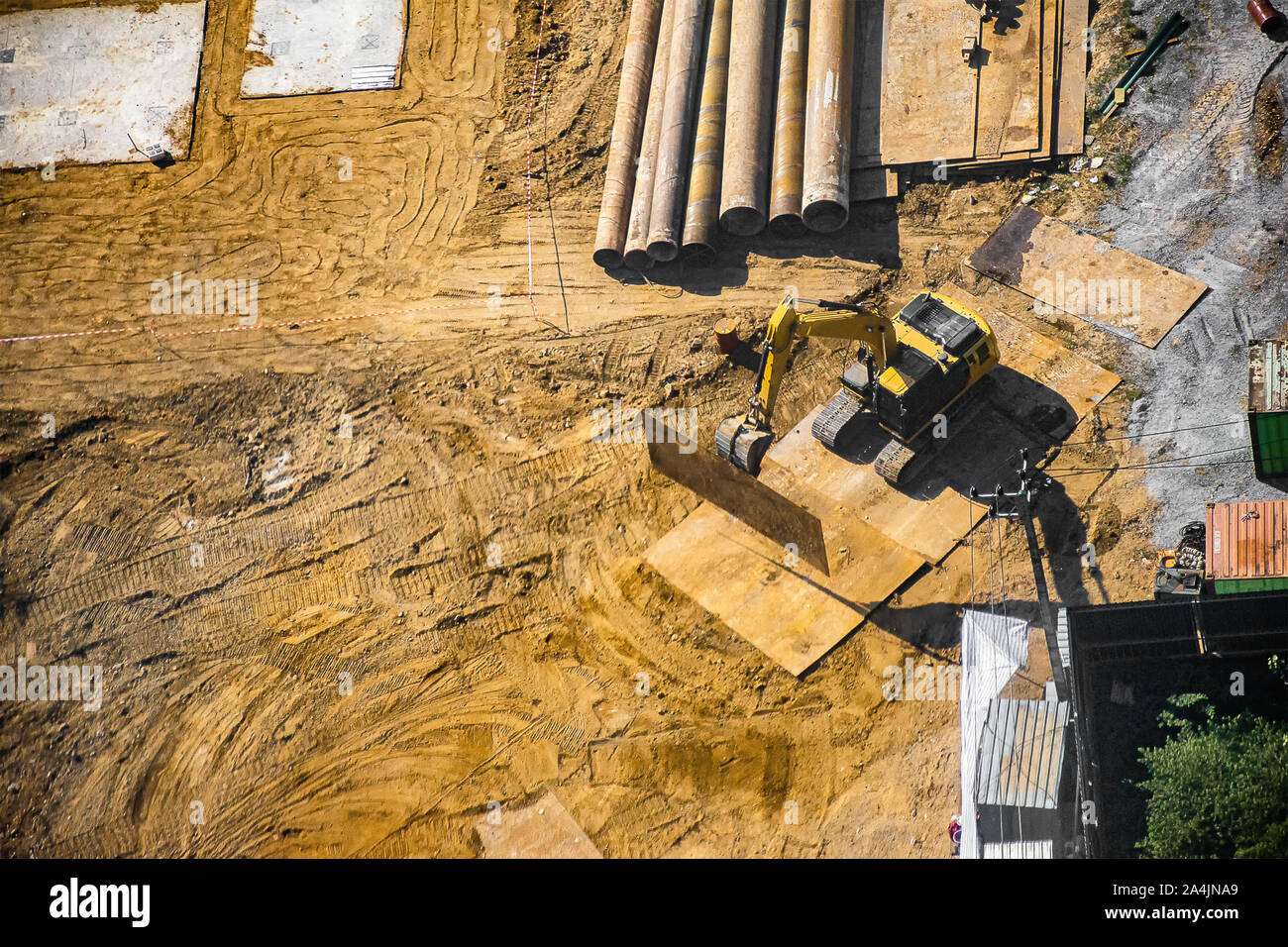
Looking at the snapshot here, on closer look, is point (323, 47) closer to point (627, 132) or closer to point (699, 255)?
point (627, 132)

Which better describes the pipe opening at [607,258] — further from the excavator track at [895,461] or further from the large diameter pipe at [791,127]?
the excavator track at [895,461]

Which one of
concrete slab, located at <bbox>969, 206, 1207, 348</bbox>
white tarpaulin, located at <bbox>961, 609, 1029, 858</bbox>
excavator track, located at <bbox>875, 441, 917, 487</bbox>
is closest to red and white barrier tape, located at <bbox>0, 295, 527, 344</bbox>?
excavator track, located at <bbox>875, 441, 917, 487</bbox>

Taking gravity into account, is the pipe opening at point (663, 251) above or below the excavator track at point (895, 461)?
above

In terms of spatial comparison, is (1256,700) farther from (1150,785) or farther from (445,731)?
(445,731)

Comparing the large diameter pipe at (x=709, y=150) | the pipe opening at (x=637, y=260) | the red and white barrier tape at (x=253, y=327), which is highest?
the large diameter pipe at (x=709, y=150)

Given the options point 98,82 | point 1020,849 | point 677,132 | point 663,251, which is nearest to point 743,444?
point 663,251

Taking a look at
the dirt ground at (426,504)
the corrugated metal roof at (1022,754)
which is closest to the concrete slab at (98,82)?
the dirt ground at (426,504)

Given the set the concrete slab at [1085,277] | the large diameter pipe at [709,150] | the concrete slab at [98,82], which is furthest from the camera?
the concrete slab at [98,82]
